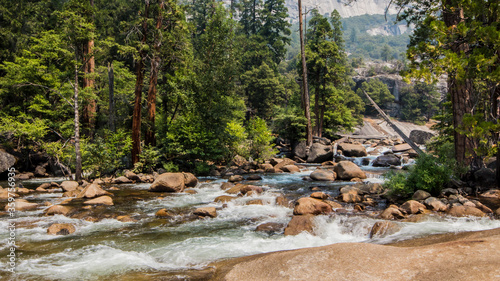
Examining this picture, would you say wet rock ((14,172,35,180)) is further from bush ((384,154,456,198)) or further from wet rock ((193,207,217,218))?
bush ((384,154,456,198))

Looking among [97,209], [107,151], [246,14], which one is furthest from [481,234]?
[246,14]

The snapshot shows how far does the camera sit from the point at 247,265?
4594mm

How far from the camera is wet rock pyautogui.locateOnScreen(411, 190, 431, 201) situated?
9.00m

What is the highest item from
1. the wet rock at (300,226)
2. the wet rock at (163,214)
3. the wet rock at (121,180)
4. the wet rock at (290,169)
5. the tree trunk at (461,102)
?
the tree trunk at (461,102)

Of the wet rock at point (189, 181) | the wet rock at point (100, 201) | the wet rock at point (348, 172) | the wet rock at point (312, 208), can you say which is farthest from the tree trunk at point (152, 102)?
the wet rock at point (312, 208)

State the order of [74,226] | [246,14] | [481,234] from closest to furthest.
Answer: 1. [481,234]
2. [74,226]
3. [246,14]

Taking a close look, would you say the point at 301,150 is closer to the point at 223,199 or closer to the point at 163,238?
the point at 223,199

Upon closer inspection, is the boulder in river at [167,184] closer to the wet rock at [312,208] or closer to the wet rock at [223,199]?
the wet rock at [223,199]

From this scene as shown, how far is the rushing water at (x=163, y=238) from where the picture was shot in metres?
5.15

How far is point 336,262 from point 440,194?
23.7 feet

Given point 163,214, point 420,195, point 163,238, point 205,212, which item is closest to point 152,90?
point 163,214

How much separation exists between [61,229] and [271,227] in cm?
518

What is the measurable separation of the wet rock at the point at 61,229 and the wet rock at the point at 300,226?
17.5 feet

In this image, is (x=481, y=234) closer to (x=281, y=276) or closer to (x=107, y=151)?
(x=281, y=276)
